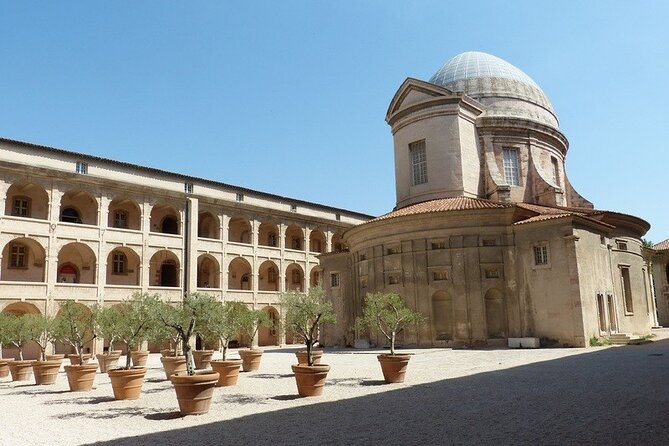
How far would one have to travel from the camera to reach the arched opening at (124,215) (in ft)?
124

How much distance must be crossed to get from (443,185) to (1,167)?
25963mm

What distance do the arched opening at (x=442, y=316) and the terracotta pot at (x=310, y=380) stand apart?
16.1 metres

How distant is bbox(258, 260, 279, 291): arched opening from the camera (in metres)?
45.5

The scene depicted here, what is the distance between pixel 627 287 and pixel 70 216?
116 feet

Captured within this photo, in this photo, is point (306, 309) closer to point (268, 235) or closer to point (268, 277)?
point (268, 277)

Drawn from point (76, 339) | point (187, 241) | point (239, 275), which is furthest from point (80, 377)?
point (239, 275)

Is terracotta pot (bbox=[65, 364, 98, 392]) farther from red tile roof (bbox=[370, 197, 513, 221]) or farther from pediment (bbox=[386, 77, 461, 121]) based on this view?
pediment (bbox=[386, 77, 461, 121])

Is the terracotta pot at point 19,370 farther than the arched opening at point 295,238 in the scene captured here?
No

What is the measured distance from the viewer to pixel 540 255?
2700 cm

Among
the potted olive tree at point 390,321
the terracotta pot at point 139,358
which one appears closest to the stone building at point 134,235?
the terracotta pot at point 139,358

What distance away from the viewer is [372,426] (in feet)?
30.3

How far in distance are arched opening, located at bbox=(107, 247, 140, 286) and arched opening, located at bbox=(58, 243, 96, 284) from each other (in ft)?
4.92

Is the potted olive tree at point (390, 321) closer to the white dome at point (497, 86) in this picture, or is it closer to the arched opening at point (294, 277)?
the white dome at point (497, 86)

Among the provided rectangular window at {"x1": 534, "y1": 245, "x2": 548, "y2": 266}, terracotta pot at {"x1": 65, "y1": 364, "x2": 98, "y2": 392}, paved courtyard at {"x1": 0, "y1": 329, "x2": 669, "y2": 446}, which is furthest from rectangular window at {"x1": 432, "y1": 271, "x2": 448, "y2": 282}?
terracotta pot at {"x1": 65, "y1": 364, "x2": 98, "y2": 392}
